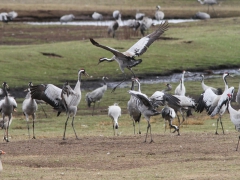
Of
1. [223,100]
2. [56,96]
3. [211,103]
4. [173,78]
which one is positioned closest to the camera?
[223,100]

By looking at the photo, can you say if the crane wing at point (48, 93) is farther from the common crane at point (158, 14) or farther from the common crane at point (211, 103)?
the common crane at point (158, 14)

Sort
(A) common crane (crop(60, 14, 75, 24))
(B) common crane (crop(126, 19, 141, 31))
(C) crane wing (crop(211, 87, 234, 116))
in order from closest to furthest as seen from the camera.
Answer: (C) crane wing (crop(211, 87, 234, 116)), (B) common crane (crop(126, 19, 141, 31)), (A) common crane (crop(60, 14, 75, 24))

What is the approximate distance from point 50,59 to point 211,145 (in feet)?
65.3

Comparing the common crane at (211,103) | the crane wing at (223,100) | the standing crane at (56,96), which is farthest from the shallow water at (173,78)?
the crane wing at (223,100)

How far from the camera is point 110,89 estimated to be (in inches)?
1152

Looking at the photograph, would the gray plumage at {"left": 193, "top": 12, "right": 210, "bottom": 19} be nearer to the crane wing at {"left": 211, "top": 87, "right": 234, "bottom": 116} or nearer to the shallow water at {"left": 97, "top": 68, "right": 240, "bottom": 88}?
the shallow water at {"left": 97, "top": 68, "right": 240, "bottom": 88}

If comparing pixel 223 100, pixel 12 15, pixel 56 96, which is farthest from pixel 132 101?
pixel 12 15

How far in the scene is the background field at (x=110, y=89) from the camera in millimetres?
12617

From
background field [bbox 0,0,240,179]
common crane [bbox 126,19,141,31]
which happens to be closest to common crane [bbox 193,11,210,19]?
background field [bbox 0,0,240,179]

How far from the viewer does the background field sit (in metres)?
12.6

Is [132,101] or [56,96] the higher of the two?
[56,96]

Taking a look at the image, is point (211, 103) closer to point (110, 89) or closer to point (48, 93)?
point (48, 93)

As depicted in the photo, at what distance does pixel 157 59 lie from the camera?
35.4 meters

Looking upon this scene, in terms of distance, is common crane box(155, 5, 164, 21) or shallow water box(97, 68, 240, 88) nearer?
shallow water box(97, 68, 240, 88)
